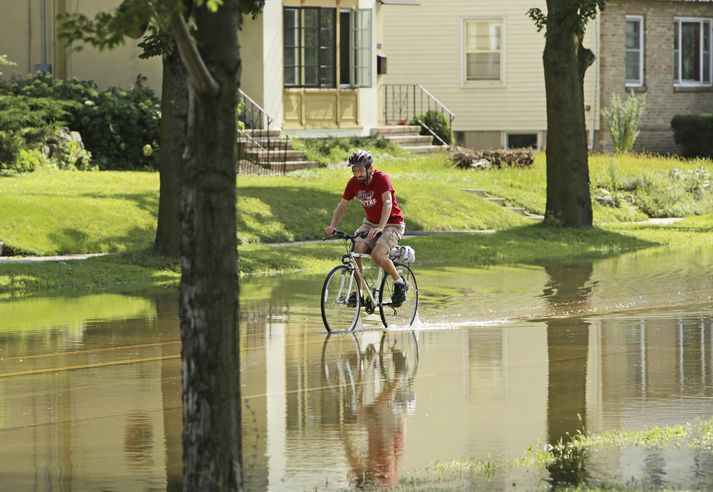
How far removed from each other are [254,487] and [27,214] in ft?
49.5

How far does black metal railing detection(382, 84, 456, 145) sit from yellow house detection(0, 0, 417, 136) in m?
3.73

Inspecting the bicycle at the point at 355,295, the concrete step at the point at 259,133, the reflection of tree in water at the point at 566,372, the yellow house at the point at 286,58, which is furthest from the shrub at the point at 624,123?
the bicycle at the point at 355,295

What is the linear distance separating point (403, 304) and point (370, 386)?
432 centimetres

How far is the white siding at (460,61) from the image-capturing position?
4541 centimetres

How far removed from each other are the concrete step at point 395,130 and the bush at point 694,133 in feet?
29.9

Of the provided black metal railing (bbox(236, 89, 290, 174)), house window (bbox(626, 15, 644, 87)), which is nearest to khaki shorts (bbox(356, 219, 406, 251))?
black metal railing (bbox(236, 89, 290, 174))

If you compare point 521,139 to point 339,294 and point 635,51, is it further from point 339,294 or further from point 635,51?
point 339,294

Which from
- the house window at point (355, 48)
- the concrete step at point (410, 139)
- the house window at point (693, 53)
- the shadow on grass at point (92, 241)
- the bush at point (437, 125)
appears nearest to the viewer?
the shadow on grass at point (92, 241)

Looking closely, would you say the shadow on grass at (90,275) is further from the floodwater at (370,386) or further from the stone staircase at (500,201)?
the stone staircase at (500,201)

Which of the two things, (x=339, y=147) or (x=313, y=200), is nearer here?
(x=313, y=200)

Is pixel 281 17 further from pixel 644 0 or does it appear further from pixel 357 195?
pixel 357 195

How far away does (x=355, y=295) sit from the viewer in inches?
609

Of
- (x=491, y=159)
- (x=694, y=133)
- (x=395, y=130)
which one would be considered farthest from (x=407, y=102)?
(x=491, y=159)

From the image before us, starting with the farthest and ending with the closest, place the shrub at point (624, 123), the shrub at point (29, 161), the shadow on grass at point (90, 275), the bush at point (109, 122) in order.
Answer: the shrub at point (624, 123) < the bush at point (109, 122) < the shrub at point (29, 161) < the shadow on grass at point (90, 275)
